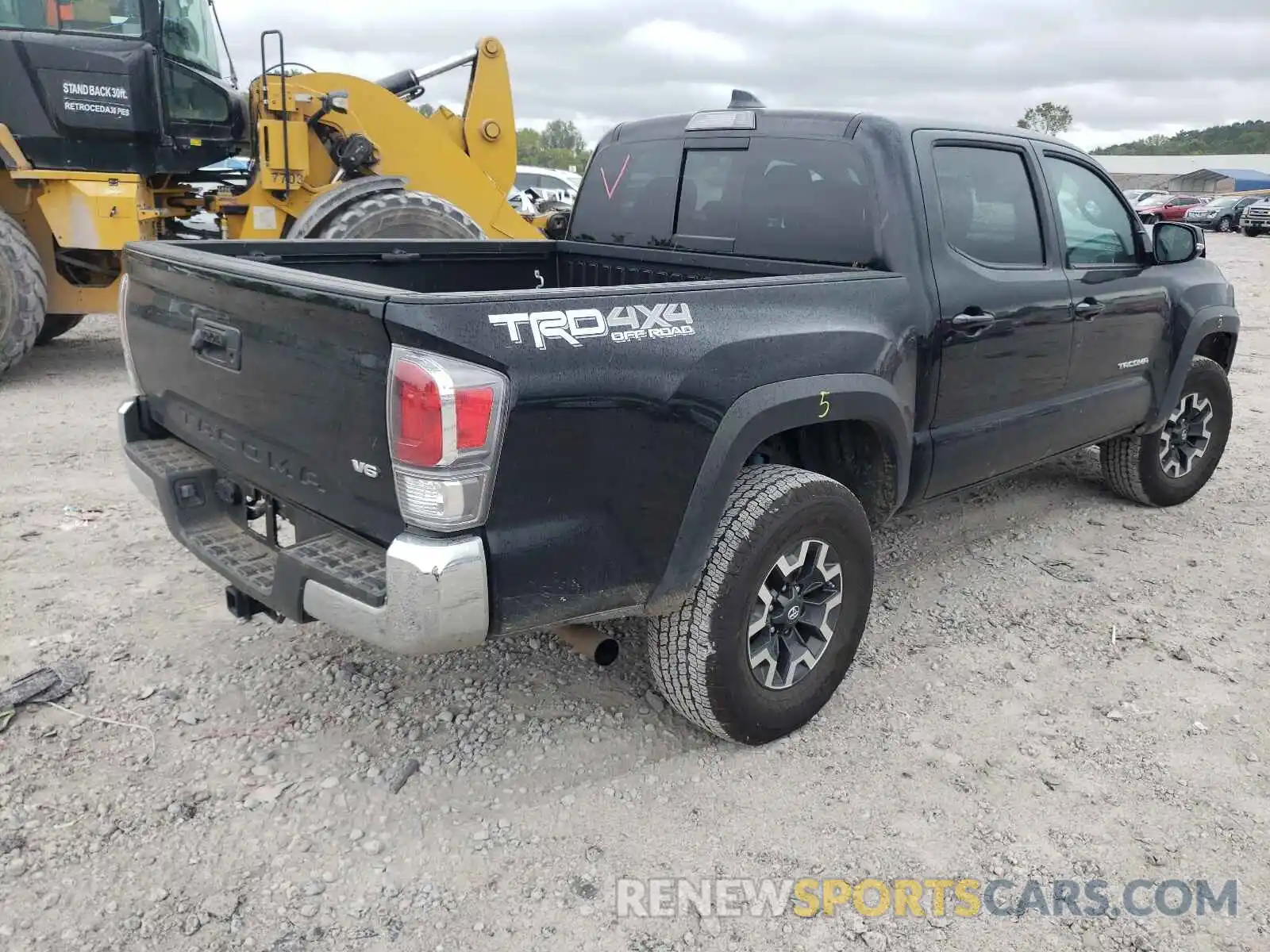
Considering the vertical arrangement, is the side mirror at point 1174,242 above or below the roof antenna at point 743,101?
below

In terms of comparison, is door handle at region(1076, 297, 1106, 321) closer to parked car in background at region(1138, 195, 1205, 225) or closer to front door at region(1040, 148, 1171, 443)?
front door at region(1040, 148, 1171, 443)

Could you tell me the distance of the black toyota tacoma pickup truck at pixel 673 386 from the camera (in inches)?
92.4

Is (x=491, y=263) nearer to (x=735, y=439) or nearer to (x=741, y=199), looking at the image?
(x=741, y=199)

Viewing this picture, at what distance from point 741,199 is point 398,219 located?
402cm

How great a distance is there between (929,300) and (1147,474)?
252cm

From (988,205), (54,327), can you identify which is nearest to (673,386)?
(988,205)

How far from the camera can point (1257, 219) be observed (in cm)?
3156

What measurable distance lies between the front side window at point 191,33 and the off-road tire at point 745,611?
6.83 meters

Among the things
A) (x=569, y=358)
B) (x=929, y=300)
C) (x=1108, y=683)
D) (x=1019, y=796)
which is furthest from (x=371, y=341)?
(x=1108, y=683)

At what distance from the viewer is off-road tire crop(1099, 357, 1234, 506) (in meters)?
5.18

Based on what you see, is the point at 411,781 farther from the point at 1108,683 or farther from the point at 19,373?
the point at 19,373

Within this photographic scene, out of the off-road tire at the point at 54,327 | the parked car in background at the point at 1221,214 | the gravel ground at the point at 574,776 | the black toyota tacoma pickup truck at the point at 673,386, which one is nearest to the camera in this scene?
the black toyota tacoma pickup truck at the point at 673,386

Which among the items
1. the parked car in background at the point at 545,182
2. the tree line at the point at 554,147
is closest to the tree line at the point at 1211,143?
the tree line at the point at 554,147

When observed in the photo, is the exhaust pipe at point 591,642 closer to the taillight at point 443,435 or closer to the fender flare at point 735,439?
the fender flare at point 735,439
